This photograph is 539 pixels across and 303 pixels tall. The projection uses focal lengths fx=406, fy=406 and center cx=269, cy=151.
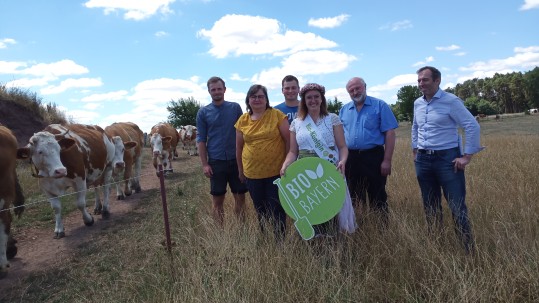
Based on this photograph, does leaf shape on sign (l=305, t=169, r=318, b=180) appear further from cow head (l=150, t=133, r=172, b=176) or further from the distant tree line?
the distant tree line

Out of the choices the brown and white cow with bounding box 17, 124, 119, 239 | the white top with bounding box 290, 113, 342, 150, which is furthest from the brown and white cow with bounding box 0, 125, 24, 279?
the white top with bounding box 290, 113, 342, 150

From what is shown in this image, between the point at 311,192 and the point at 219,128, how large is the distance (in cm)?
185

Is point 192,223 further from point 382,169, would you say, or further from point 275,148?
point 382,169

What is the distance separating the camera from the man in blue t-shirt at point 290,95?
4805 millimetres

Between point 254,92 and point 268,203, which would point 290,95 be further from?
point 268,203

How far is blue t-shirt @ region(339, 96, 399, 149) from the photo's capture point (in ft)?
14.7

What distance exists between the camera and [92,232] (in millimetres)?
6711

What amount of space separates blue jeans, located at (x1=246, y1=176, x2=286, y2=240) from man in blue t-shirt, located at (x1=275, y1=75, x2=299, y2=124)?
3.51 feet

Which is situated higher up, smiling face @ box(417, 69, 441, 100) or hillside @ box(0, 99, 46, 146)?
hillside @ box(0, 99, 46, 146)

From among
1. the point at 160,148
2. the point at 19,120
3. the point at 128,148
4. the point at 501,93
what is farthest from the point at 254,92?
the point at 501,93

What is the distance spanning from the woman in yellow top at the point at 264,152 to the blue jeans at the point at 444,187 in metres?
1.42

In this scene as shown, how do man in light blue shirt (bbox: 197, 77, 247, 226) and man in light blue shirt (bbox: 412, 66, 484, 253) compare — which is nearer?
man in light blue shirt (bbox: 412, 66, 484, 253)

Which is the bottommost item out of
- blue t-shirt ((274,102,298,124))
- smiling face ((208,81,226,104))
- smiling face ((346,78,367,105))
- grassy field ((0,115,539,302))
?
grassy field ((0,115,539,302))

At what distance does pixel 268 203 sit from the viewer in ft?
13.4
